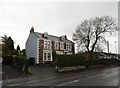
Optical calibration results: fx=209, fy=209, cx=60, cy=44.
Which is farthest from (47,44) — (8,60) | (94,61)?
(8,60)

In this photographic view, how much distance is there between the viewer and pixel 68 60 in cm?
3875

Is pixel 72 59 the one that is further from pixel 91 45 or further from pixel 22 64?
pixel 91 45

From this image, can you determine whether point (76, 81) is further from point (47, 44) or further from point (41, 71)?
point (47, 44)

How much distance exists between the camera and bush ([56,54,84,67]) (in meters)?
36.2

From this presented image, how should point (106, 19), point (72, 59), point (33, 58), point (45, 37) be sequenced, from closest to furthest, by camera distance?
point (72, 59)
point (33, 58)
point (45, 37)
point (106, 19)

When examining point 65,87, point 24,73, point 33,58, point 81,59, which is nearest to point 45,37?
point 33,58

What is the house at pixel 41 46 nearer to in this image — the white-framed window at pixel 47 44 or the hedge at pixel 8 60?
the white-framed window at pixel 47 44

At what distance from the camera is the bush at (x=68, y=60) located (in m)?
36.2

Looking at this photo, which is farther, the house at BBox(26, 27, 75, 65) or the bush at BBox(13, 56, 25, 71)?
the house at BBox(26, 27, 75, 65)

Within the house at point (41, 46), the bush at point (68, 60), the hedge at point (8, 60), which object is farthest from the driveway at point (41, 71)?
the house at point (41, 46)

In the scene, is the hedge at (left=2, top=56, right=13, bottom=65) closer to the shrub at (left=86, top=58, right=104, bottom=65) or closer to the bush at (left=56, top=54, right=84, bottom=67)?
the bush at (left=56, top=54, right=84, bottom=67)

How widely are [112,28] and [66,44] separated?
Answer: 13448 millimetres

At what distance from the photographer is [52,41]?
171ft

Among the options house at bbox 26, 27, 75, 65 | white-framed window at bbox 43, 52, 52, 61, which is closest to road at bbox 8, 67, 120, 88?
house at bbox 26, 27, 75, 65
